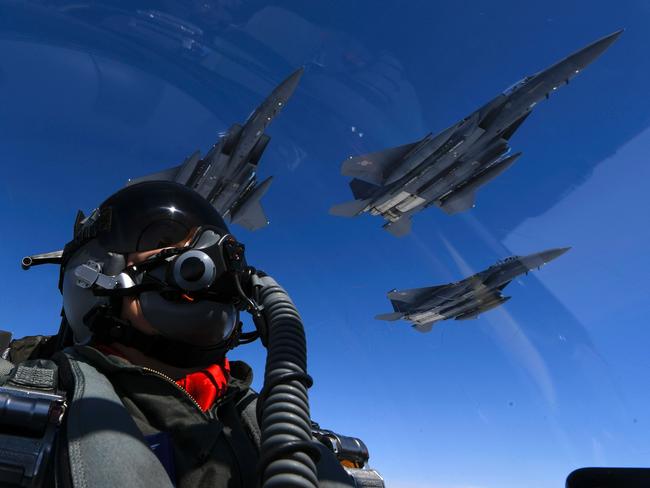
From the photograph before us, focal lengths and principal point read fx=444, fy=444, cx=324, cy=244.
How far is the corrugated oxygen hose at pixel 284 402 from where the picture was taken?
4.56 ft

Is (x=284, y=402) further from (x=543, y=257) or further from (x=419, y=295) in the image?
(x=419, y=295)

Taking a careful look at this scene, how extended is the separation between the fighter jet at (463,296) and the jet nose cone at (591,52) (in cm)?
1222

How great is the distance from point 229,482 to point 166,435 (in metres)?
0.32

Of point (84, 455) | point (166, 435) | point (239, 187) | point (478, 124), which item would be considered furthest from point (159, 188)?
point (239, 187)

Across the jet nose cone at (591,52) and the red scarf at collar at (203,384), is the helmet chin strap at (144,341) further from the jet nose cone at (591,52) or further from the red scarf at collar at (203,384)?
the jet nose cone at (591,52)

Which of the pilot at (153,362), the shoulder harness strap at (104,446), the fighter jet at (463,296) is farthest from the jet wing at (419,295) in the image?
the shoulder harness strap at (104,446)

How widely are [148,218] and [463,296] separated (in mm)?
31898

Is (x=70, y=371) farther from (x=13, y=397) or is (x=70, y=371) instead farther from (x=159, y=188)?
(x=159, y=188)

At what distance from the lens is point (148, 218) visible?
245 centimetres

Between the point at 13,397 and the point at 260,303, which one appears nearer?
the point at 13,397

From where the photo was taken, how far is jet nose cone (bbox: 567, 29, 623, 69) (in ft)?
70.0

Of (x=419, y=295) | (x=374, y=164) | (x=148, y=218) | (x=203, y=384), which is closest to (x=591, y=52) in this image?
(x=374, y=164)

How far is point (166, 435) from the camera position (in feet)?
5.65

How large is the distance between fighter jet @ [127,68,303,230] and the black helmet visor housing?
21541 millimetres
